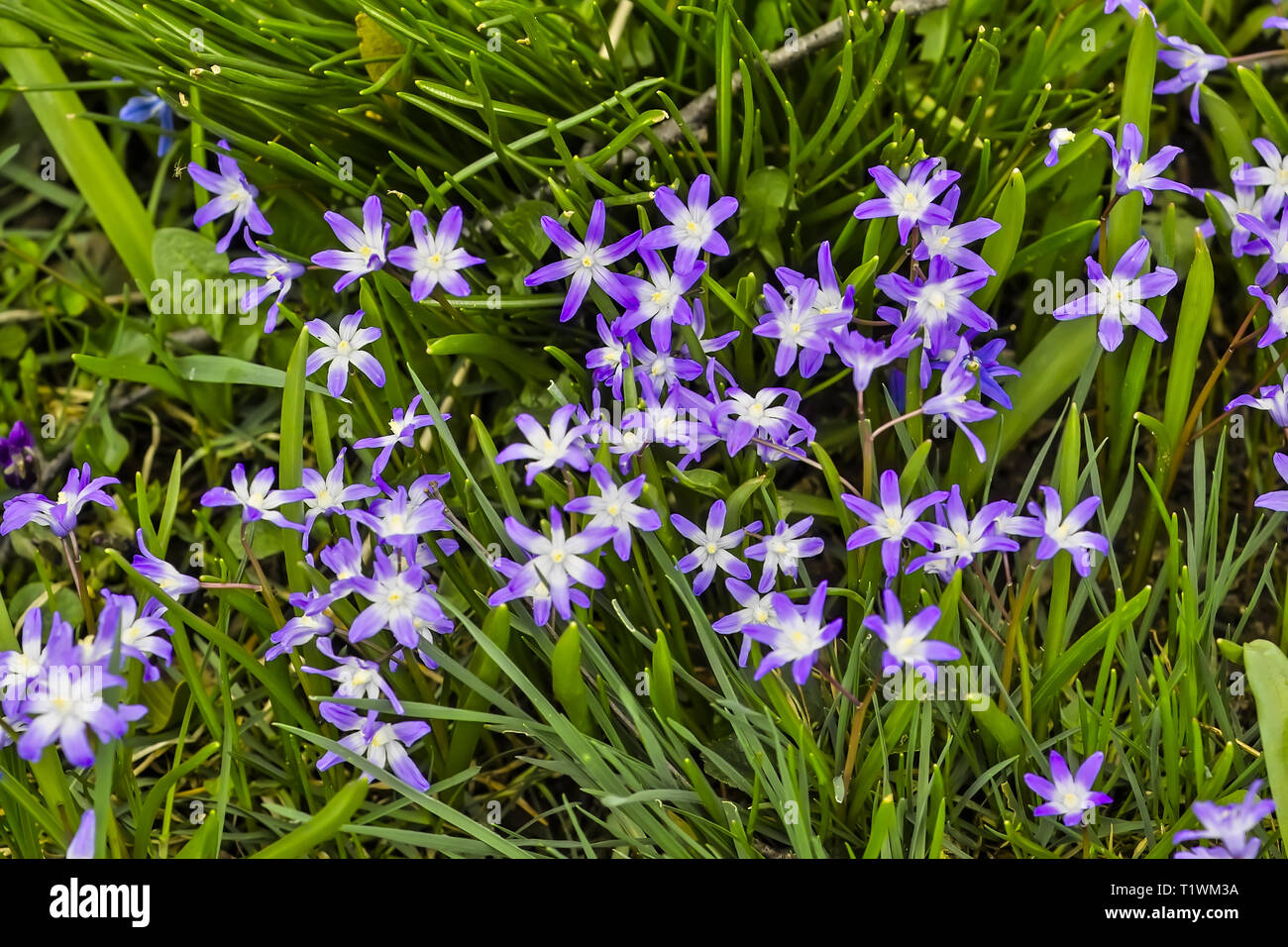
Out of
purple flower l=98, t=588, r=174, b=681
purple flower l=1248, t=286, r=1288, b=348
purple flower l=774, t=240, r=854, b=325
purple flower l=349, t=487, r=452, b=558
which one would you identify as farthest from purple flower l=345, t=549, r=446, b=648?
purple flower l=1248, t=286, r=1288, b=348

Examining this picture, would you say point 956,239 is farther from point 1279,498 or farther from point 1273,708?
point 1273,708

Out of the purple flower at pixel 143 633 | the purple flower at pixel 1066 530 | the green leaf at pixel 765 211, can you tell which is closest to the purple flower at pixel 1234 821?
the purple flower at pixel 1066 530

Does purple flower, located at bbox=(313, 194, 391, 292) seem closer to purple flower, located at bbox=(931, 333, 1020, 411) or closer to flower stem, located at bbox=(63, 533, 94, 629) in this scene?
flower stem, located at bbox=(63, 533, 94, 629)

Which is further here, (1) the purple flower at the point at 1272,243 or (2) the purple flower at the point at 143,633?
(1) the purple flower at the point at 1272,243

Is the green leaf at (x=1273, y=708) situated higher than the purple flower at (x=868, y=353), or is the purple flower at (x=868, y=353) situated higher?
the purple flower at (x=868, y=353)

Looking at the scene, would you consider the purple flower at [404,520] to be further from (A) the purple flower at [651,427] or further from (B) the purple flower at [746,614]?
(B) the purple flower at [746,614]

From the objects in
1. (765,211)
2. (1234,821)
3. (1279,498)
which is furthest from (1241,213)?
(1234,821)

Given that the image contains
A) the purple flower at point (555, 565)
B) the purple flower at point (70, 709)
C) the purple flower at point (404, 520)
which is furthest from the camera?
the purple flower at point (404, 520)
